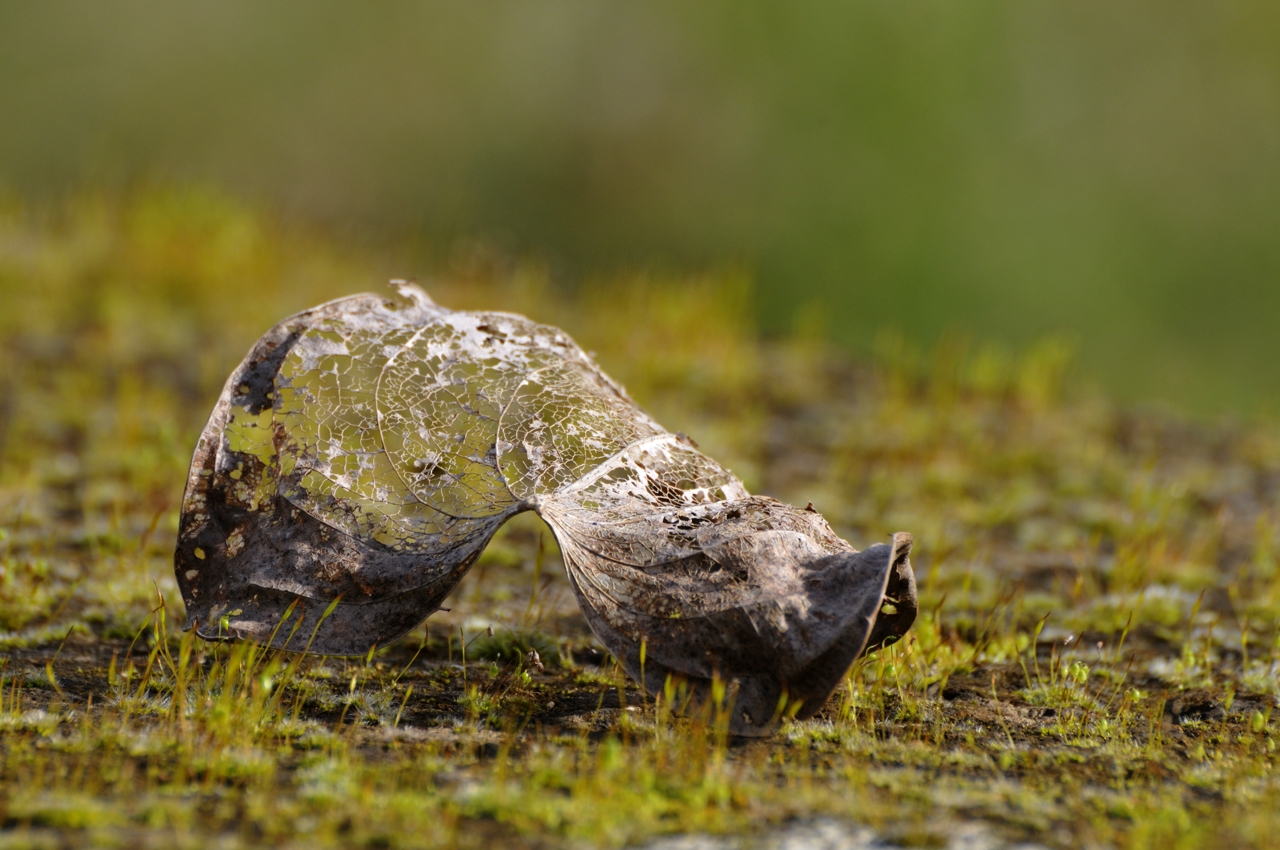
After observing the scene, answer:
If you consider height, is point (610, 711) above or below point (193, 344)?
below

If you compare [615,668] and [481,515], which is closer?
[481,515]

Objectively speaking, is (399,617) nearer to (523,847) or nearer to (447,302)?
(523,847)

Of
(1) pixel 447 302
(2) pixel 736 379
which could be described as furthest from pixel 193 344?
(2) pixel 736 379

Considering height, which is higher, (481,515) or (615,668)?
(481,515)

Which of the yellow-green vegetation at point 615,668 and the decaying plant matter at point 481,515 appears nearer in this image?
the yellow-green vegetation at point 615,668
